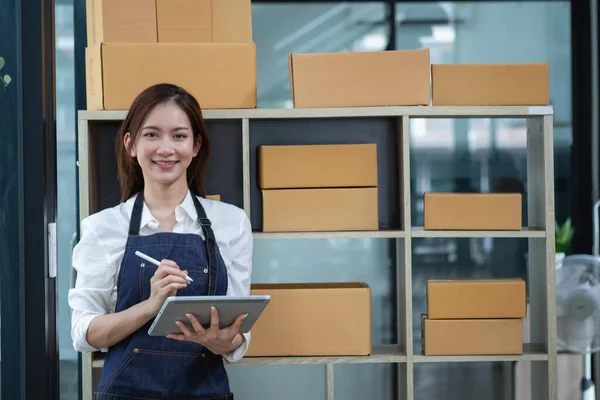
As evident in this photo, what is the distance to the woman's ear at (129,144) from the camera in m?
2.14

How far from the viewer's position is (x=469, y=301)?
104 inches

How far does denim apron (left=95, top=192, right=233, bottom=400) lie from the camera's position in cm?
205

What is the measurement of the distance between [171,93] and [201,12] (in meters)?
0.54

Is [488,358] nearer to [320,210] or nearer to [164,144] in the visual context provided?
[320,210]

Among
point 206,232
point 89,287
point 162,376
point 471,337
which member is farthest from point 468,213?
point 89,287

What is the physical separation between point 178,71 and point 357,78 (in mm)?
591

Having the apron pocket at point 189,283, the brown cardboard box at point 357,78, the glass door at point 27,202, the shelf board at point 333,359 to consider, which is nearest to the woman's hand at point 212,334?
the apron pocket at point 189,283

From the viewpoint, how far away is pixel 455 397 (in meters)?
3.86

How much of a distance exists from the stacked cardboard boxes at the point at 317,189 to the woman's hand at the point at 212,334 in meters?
0.68

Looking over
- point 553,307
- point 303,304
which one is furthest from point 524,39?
point 303,304

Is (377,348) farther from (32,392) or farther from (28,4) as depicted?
(28,4)

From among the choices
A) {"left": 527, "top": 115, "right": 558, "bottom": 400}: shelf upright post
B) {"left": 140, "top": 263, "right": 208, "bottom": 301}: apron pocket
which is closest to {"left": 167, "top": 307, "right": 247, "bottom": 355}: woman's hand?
{"left": 140, "top": 263, "right": 208, "bottom": 301}: apron pocket

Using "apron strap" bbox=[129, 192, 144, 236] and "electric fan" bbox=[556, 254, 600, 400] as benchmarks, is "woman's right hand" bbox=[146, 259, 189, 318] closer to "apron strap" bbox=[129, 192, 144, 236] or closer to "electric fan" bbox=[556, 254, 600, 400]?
"apron strap" bbox=[129, 192, 144, 236]

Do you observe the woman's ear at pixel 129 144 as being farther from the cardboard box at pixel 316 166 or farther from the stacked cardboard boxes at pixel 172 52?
the cardboard box at pixel 316 166
